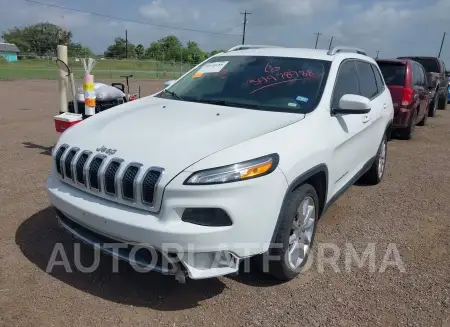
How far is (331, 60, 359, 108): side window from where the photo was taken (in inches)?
146

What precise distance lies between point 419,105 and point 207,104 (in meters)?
6.99

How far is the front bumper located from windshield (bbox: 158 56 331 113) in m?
1.07

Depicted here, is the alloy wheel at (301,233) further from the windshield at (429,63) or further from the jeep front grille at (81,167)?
the windshield at (429,63)

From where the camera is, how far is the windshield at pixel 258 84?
3.55m

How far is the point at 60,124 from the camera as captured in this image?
6.26m

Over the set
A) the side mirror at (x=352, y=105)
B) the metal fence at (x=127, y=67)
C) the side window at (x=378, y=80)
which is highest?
the side window at (x=378, y=80)

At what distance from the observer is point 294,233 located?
10.2 feet

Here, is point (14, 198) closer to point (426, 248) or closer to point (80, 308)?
point (80, 308)

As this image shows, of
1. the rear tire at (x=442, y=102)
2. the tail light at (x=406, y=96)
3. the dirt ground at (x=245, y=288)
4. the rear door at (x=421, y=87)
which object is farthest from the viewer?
the rear tire at (x=442, y=102)

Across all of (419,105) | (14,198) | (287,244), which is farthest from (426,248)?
(419,105)

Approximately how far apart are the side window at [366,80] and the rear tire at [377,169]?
734mm

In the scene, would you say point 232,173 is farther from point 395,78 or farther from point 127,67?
point 127,67

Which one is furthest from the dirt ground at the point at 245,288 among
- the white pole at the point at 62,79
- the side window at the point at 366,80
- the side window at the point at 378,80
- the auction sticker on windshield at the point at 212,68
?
the white pole at the point at 62,79

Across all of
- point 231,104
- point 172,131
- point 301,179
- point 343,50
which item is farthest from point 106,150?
point 343,50
